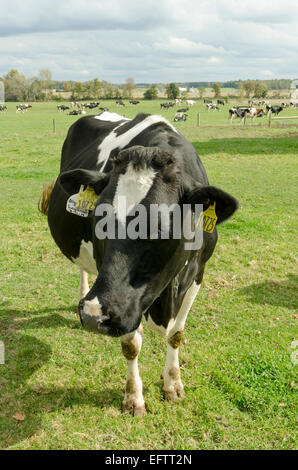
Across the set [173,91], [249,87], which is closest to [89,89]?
[173,91]

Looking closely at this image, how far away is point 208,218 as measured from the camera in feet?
8.96

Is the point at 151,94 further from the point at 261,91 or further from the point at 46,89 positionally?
the point at 46,89

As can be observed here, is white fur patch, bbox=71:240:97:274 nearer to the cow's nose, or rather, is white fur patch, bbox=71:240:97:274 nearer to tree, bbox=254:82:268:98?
the cow's nose

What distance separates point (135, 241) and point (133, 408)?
1.86 meters

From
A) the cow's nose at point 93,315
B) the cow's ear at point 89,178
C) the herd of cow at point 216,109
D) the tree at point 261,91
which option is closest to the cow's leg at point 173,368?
the cow's ear at point 89,178

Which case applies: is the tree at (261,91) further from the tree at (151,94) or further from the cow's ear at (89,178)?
the cow's ear at (89,178)

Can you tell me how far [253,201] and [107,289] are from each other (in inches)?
312

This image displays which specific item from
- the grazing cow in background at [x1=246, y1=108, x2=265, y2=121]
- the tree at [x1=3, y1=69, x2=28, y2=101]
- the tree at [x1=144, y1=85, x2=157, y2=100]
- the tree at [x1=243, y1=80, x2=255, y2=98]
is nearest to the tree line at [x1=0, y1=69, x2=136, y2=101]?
the tree at [x1=3, y1=69, x2=28, y2=101]

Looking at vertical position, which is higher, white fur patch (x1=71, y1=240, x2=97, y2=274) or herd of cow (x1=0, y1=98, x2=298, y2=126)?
herd of cow (x1=0, y1=98, x2=298, y2=126)

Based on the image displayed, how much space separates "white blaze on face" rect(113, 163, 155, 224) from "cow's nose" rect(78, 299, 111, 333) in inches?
19.7

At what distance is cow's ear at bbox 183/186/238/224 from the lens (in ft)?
8.00

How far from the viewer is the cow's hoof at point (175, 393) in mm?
3586

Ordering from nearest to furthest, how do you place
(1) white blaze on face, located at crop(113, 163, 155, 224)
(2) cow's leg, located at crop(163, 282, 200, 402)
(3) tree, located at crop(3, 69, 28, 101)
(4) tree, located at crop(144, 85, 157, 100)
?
(1) white blaze on face, located at crop(113, 163, 155, 224) < (2) cow's leg, located at crop(163, 282, 200, 402) < (3) tree, located at crop(3, 69, 28, 101) < (4) tree, located at crop(144, 85, 157, 100)

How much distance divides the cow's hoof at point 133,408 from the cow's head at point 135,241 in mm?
1439
